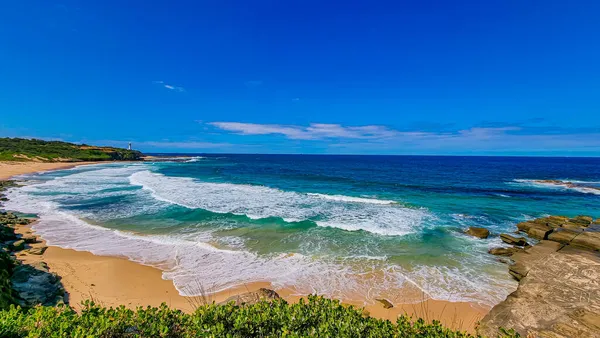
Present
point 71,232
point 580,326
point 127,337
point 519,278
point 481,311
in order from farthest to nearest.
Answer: point 71,232, point 519,278, point 481,311, point 580,326, point 127,337

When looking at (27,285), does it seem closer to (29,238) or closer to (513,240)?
(29,238)

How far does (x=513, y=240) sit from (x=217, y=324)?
61.0 feet

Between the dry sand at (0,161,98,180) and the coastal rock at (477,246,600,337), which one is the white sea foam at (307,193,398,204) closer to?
the coastal rock at (477,246,600,337)

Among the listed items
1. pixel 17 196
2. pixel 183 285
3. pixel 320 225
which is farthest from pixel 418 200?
pixel 17 196

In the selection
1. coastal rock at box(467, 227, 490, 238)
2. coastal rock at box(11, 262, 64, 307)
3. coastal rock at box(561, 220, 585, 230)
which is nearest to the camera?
coastal rock at box(11, 262, 64, 307)

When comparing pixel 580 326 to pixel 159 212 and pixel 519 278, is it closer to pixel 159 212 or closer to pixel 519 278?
pixel 519 278

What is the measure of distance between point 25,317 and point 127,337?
71.1 inches

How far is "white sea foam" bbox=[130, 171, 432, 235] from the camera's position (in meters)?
19.2

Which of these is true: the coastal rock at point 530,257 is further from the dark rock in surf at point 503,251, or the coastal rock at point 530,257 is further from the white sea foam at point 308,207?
the white sea foam at point 308,207

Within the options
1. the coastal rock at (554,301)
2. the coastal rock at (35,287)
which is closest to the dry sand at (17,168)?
the coastal rock at (35,287)

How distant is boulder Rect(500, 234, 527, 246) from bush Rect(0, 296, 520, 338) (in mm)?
15095

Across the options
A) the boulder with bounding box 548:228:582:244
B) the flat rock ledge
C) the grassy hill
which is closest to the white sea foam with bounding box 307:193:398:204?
the boulder with bounding box 548:228:582:244

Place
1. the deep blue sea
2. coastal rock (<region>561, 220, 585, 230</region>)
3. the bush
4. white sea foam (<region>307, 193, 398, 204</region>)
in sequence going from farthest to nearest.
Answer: white sea foam (<region>307, 193, 398, 204</region>) < coastal rock (<region>561, 220, 585, 230</region>) < the deep blue sea < the bush

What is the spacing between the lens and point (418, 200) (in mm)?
28250
